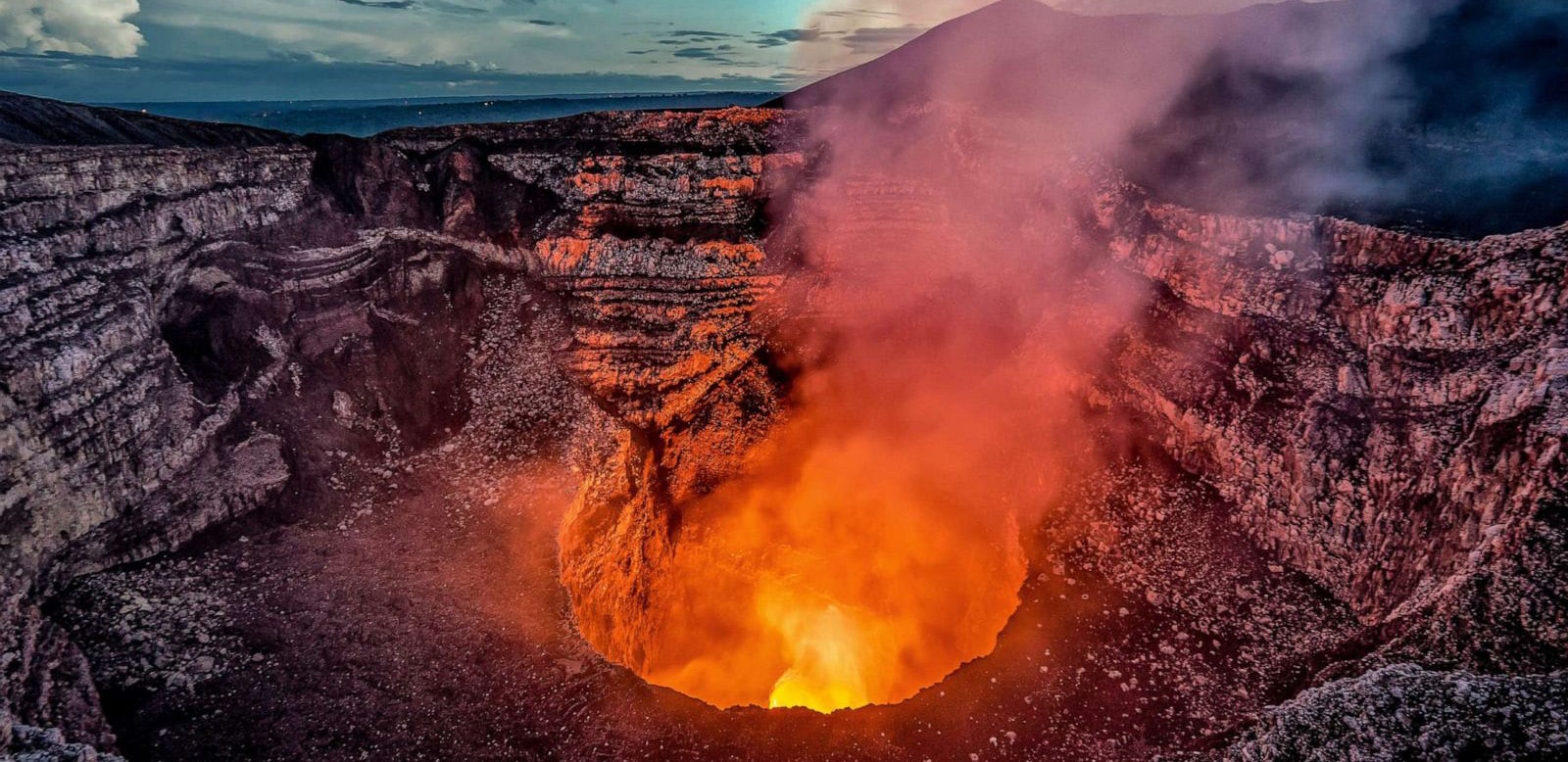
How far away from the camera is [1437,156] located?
1680cm

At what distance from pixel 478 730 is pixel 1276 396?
1760 centimetres

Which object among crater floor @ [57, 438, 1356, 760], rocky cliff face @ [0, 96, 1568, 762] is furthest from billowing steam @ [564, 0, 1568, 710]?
crater floor @ [57, 438, 1356, 760]

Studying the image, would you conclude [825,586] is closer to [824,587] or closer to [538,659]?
[824,587]

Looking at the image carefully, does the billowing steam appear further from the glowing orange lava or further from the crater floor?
the crater floor

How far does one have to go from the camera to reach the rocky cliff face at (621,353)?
442 inches

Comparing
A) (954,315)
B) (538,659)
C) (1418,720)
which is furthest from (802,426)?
(1418,720)

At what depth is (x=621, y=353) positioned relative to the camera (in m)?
22.4

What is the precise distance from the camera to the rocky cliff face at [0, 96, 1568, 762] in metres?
11.2

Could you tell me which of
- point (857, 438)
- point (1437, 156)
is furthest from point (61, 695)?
point (1437, 156)

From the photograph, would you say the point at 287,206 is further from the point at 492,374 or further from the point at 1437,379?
the point at 1437,379

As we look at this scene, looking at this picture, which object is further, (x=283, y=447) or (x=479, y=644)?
(x=283, y=447)

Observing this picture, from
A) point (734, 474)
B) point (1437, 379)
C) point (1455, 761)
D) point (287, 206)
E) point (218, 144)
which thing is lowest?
point (734, 474)

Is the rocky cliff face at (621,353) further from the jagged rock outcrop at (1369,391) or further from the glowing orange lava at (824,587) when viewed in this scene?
the glowing orange lava at (824,587)

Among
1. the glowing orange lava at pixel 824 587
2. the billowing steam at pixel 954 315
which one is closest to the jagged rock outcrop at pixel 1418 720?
the billowing steam at pixel 954 315
